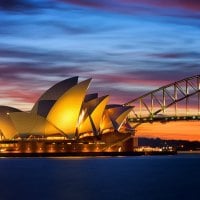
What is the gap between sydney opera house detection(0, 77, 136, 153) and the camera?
129500 millimetres

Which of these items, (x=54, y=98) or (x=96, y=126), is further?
(x=96, y=126)

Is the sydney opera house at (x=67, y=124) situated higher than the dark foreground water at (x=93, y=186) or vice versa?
the sydney opera house at (x=67, y=124)

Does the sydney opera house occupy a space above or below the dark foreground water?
above

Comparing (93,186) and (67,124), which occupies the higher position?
(67,124)

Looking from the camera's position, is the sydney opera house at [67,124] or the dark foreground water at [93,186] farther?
the sydney opera house at [67,124]

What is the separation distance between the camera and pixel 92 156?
149 m

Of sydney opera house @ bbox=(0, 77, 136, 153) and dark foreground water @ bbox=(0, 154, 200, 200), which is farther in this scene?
sydney opera house @ bbox=(0, 77, 136, 153)

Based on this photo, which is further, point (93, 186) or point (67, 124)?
point (67, 124)

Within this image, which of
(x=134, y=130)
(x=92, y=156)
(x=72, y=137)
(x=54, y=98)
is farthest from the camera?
(x=134, y=130)

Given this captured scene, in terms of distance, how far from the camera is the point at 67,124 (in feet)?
447

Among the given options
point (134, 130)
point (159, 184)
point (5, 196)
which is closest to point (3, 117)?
point (134, 130)

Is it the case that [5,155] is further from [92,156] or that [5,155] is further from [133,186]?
[133,186]

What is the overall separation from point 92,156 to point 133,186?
77.4m

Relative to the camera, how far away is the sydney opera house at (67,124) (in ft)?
425
